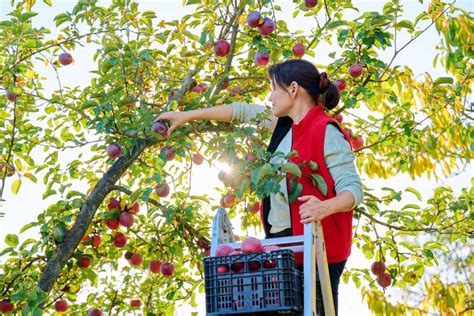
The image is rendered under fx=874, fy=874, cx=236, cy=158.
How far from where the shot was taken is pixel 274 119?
331 centimetres

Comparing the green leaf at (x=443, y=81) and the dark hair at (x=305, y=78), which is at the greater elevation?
the green leaf at (x=443, y=81)

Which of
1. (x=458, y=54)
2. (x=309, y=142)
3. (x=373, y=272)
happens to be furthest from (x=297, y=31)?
(x=309, y=142)

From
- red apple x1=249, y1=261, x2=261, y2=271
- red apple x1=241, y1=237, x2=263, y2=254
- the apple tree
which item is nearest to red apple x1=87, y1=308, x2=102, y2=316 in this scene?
→ the apple tree

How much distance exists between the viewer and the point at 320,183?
273 cm

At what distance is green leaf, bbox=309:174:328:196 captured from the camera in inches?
107

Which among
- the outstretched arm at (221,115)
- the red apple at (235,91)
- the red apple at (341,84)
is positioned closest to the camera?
the outstretched arm at (221,115)

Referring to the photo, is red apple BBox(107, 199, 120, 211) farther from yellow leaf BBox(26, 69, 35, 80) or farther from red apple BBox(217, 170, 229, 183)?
yellow leaf BBox(26, 69, 35, 80)

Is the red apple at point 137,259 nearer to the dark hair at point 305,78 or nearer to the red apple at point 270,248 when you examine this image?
the dark hair at point 305,78

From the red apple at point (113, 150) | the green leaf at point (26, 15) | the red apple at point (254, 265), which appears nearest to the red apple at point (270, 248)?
the red apple at point (254, 265)

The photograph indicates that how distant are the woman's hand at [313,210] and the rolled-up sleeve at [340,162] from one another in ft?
0.41

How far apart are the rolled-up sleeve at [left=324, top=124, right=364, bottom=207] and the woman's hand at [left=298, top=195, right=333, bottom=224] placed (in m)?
0.13

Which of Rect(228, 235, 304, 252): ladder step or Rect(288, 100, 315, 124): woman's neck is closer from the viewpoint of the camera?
Rect(228, 235, 304, 252): ladder step

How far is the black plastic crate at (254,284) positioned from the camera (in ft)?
7.89

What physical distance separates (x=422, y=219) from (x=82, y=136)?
1655 mm
